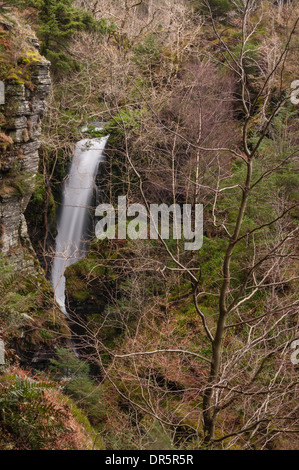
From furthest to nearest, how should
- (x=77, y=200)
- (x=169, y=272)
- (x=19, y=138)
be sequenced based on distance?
(x=77, y=200) < (x=19, y=138) < (x=169, y=272)

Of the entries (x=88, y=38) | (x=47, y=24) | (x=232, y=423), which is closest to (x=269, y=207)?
(x=232, y=423)

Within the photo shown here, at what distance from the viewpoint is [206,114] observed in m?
12.5

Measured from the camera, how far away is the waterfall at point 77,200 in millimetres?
15719

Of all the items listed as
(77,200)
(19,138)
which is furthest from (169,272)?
(77,200)

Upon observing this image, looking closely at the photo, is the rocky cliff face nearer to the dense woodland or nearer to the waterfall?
the dense woodland

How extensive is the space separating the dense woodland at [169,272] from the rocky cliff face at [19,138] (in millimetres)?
152

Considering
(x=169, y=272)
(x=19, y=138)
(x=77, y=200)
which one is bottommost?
(x=169, y=272)

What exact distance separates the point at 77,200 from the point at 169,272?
22.0ft

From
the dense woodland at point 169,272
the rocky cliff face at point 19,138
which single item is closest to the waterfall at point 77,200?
the dense woodland at point 169,272

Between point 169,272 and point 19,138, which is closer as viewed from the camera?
point 169,272

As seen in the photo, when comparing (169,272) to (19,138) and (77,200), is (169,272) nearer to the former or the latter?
(19,138)

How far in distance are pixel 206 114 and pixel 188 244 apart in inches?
178

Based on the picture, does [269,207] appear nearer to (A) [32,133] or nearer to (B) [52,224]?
(A) [32,133]

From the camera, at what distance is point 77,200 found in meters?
16.5
